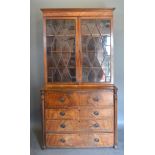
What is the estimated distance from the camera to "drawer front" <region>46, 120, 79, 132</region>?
2.92m

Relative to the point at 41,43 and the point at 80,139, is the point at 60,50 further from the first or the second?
the point at 80,139

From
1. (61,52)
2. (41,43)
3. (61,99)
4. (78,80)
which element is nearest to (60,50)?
(61,52)

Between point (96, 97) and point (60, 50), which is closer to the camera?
point (96, 97)

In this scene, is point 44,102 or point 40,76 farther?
point 40,76

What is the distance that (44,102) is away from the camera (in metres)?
2.93

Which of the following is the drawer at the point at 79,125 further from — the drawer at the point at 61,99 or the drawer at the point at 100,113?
the drawer at the point at 61,99

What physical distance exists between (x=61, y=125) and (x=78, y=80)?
0.63m

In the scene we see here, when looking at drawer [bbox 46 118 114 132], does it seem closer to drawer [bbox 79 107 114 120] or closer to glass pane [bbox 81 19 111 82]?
drawer [bbox 79 107 114 120]

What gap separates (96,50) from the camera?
9.89ft

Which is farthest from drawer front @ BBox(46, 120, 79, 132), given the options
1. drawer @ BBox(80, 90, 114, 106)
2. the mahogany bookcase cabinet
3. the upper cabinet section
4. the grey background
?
the grey background
